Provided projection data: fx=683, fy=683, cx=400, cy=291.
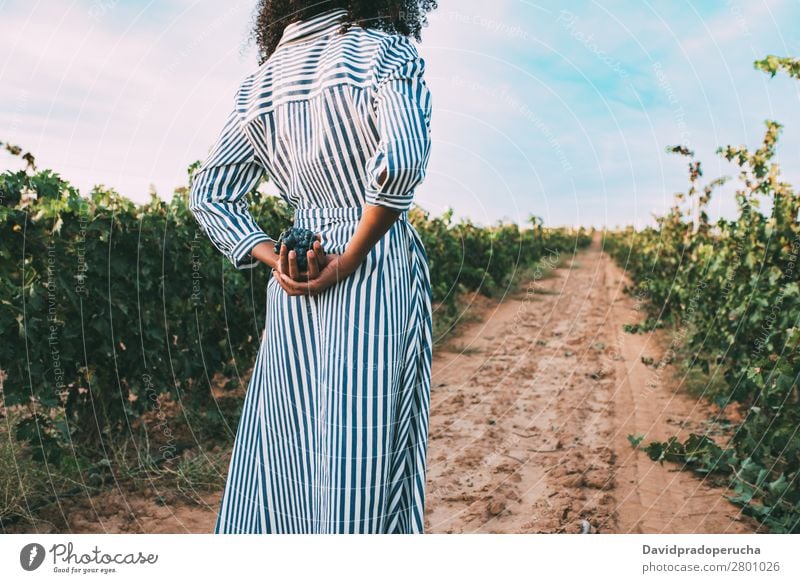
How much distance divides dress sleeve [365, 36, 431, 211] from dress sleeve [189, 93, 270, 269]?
401 mm

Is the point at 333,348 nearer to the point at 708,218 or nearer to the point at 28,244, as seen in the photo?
the point at 28,244

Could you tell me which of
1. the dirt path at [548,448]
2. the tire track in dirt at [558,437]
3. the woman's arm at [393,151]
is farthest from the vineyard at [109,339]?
the woman's arm at [393,151]

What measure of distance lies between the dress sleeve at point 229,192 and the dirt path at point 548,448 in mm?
2086

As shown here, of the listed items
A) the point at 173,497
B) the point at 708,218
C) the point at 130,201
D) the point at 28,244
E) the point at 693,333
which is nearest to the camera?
the point at 28,244

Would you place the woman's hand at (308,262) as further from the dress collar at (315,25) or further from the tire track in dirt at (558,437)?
the tire track in dirt at (558,437)

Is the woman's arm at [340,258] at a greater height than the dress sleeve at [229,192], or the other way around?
the dress sleeve at [229,192]

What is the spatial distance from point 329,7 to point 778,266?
4.15m

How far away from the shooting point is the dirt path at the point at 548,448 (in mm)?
3457

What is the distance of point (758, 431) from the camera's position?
375 cm

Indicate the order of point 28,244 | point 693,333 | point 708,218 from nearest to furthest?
1. point 28,244
2. point 693,333
3. point 708,218

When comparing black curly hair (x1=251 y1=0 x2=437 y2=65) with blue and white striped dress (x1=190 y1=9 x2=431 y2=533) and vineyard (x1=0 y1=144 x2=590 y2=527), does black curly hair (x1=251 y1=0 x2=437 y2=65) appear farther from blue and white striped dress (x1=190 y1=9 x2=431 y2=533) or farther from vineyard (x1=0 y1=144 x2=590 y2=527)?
vineyard (x1=0 y1=144 x2=590 y2=527)

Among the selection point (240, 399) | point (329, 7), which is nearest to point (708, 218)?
point (240, 399)
